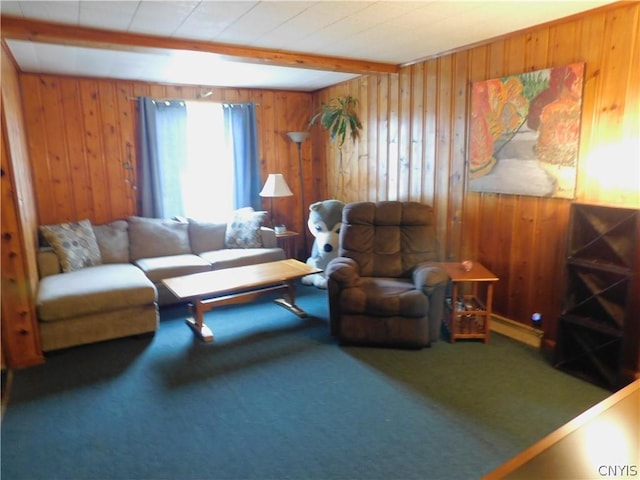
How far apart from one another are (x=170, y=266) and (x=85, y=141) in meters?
1.64

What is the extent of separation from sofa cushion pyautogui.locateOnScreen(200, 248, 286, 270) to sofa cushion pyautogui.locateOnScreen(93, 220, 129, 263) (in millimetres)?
767

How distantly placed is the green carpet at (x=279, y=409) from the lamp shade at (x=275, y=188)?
6.68ft

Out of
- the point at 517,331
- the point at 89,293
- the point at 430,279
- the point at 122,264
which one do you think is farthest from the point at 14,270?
the point at 517,331

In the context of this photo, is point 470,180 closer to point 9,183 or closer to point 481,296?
point 481,296

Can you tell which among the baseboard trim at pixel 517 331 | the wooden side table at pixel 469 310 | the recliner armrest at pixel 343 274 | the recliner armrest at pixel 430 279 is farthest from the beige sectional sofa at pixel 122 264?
the baseboard trim at pixel 517 331

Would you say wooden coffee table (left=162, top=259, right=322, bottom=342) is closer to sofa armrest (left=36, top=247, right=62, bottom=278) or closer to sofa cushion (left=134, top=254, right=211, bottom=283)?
sofa cushion (left=134, top=254, right=211, bottom=283)

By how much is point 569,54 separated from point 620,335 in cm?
183

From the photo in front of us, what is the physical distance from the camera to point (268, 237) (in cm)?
490

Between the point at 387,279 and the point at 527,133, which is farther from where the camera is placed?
the point at 387,279

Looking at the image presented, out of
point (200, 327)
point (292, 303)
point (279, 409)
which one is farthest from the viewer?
point (292, 303)

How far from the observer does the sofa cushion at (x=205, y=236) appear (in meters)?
4.75

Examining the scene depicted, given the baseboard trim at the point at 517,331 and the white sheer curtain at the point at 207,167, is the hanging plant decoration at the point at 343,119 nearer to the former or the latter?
the white sheer curtain at the point at 207,167

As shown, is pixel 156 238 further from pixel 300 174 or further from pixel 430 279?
pixel 430 279

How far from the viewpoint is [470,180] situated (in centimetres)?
361
